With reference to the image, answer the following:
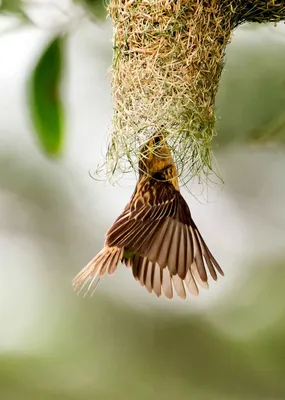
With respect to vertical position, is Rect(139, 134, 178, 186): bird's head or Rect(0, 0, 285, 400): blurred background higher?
Rect(0, 0, 285, 400): blurred background

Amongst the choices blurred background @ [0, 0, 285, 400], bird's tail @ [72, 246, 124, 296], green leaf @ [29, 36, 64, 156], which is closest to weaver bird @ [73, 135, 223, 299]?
bird's tail @ [72, 246, 124, 296]

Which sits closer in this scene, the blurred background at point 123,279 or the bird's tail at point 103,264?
the bird's tail at point 103,264

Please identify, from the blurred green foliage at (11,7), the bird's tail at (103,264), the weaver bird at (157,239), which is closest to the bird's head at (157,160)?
the weaver bird at (157,239)

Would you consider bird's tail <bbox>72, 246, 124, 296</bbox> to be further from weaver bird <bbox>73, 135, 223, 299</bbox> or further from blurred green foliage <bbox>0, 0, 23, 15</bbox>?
blurred green foliage <bbox>0, 0, 23, 15</bbox>

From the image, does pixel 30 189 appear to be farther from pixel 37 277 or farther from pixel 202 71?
pixel 202 71

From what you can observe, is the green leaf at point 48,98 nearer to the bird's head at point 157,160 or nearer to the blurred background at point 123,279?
the bird's head at point 157,160

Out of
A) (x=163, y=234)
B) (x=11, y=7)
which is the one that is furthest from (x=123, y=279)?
(x=11, y=7)

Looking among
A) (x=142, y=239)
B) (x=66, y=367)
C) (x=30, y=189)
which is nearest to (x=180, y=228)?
(x=142, y=239)
